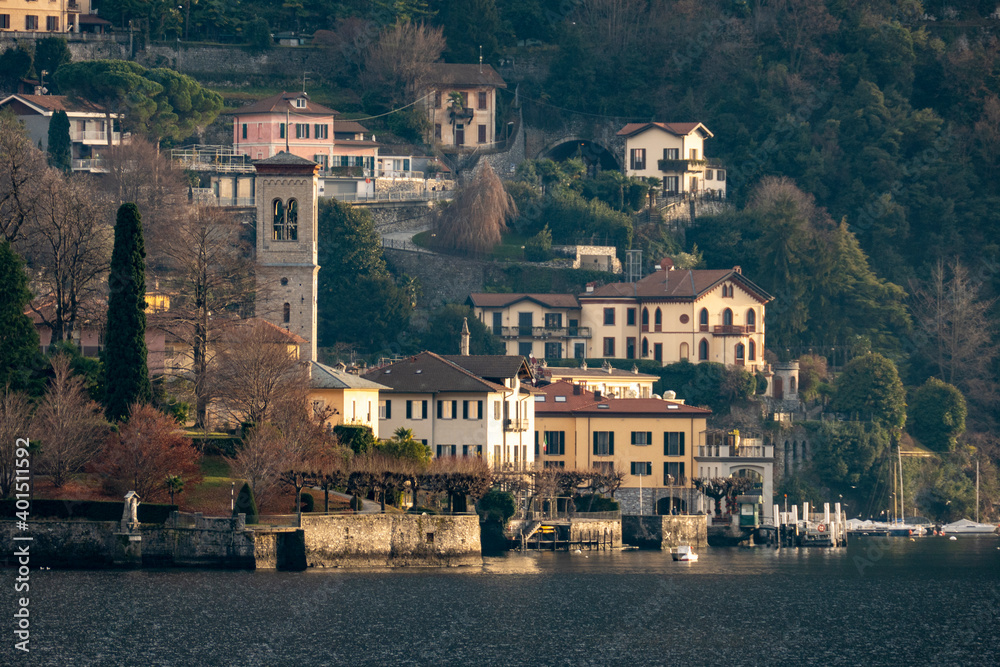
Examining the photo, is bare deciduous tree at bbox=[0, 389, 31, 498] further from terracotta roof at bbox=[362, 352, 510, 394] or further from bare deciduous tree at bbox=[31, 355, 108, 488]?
terracotta roof at bbox=[362, 352, 510, 394]

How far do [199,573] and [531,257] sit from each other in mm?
79288

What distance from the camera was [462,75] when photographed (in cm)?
17712

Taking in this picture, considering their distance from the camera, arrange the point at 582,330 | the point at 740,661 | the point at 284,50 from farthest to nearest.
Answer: the point at 284,50 < the point at 582,330 < the point at 740,661

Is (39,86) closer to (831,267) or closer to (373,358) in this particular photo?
(373,358)

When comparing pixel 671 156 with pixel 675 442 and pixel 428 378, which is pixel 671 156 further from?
pixel 428 378

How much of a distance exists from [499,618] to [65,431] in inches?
789

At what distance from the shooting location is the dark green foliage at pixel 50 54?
16612 cm

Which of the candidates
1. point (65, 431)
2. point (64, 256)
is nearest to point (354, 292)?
point (64, 256)

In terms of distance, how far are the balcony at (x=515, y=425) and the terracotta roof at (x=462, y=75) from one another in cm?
5605

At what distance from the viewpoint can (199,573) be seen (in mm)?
87438

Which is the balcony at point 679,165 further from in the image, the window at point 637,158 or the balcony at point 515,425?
the balcony at point 515,425

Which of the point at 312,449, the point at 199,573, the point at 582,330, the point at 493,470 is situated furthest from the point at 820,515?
the point at 199,573

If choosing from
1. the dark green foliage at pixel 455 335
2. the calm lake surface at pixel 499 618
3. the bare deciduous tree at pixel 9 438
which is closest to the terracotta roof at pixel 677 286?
the dark green foliage at pixel 455 335

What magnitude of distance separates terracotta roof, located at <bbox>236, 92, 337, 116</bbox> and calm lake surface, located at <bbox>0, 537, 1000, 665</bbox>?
6669 centimetres
